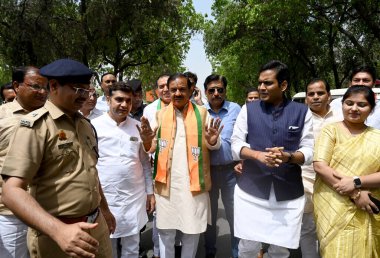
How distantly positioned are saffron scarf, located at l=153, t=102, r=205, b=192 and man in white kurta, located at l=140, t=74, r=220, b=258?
0.6 inches

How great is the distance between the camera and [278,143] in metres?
2.96

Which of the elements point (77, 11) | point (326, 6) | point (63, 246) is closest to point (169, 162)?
point (63, 246)

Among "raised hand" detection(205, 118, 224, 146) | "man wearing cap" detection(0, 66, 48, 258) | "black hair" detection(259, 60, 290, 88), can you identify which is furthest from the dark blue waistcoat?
"man wearing cap" detection(0, 66, 48, 258)

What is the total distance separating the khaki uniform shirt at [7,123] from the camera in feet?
8.29

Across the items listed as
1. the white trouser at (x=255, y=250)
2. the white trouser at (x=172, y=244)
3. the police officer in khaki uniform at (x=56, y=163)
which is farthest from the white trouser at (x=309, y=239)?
the police officer in khaki uniform at (x=56, y=163)

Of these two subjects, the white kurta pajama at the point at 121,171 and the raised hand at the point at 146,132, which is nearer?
the raised hand at the point at 146,132

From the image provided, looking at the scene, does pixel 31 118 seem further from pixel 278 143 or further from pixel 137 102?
pixel 137 102

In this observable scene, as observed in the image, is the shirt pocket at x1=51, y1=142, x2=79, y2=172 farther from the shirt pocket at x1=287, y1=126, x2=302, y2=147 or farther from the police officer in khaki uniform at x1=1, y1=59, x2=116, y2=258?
the shirt pocket at x1=287, y1=126, x2=302, y2=147

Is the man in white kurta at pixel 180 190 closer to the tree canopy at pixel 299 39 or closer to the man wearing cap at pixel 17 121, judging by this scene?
the man wearing cap at pixel 17 121

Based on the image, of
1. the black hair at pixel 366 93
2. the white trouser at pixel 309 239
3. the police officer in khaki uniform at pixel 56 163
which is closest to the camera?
the police officer in khaki uniform at pixel 56 163

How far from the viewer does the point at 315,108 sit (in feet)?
12.1

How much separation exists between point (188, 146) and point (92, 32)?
483 inches

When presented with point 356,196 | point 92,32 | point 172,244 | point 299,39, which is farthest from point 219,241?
point 299,39

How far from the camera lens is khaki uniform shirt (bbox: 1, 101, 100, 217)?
175cm
